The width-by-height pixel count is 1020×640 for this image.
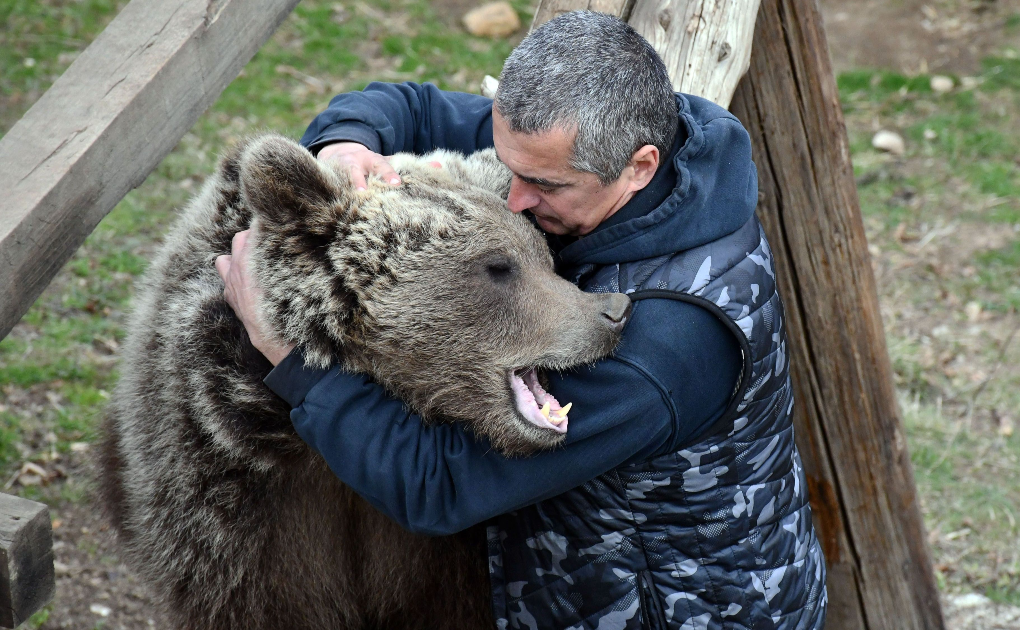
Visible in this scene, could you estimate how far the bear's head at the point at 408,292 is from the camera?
3.06 metres

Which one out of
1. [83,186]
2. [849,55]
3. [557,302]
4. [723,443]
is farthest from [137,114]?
[849,55]

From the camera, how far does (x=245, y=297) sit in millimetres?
3145

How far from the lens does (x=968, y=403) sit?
654 centimetres

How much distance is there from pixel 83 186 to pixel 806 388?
10.4 ft

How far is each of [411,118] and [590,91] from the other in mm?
1282

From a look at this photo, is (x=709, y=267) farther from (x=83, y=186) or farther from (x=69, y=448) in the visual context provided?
(x=69, y=448)

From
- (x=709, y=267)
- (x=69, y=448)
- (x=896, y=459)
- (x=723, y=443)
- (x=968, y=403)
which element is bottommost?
(x=968, y=403)

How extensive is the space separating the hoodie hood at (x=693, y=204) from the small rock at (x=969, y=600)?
3.52 meters

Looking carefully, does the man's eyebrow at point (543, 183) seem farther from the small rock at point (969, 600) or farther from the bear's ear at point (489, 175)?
the small rock at point (969, 600)

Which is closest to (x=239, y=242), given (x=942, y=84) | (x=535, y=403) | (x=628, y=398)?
(x=535, y=403)

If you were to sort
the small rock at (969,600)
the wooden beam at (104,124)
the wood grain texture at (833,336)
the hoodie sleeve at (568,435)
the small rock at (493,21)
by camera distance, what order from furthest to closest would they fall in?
the small rock at (493,21) → the small rock at (969,600) → the wood grain texture at (833,336) → the hoodie sleeve at (568,435) → the wooden beam at (104,124)

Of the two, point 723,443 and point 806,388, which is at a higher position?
point 723,443

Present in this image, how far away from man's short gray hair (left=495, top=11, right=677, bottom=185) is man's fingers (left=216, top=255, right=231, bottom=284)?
1.13 meters

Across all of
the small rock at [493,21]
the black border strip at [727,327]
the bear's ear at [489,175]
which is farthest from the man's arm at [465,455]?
the small rock at [493,21]
